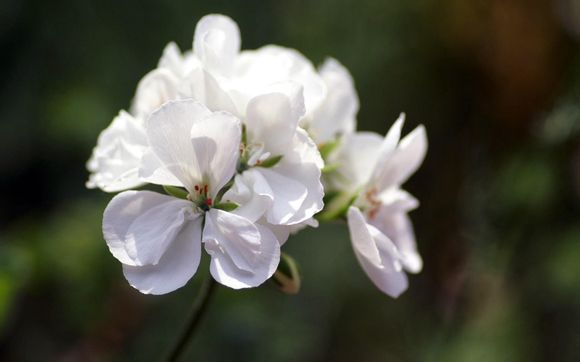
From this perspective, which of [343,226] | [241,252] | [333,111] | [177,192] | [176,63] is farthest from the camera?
[343,226]

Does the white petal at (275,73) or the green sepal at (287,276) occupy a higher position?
the white petal at (275,73)

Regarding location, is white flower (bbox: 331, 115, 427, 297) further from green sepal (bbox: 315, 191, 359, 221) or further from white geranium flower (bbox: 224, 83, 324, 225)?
white geranium flower (bbox: 224, 83, 324, 225)

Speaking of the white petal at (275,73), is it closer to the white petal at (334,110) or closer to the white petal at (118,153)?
the white petal at (334,110)

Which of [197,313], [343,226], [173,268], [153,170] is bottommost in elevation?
[343,226]

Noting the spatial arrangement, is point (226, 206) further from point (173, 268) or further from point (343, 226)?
point (343, 226)

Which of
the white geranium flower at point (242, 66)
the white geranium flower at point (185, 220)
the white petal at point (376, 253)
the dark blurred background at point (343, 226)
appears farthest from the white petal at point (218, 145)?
the dark blurred background at point (343, 226)

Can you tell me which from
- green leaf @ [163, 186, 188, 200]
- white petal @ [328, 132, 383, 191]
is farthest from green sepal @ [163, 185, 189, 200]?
white petal @ [328, 132, 383, 191]

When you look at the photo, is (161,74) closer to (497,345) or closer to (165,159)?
(165,159)

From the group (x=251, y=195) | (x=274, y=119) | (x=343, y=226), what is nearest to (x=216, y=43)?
(x=274, y=119)
